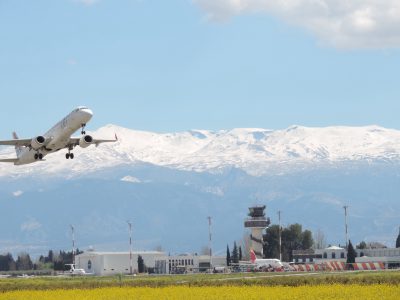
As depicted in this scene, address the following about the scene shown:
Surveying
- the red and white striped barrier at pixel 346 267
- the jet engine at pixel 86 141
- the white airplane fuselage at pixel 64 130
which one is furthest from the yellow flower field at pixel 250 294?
the red and white striped barrier at pixel 346 267

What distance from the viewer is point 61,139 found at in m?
100

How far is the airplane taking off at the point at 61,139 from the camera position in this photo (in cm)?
9619

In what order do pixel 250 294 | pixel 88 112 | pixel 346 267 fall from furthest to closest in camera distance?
pixel 346 267 < pixel 88 112 < pixel 250 294

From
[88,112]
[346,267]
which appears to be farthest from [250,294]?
[346,267]

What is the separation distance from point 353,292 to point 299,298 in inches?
230

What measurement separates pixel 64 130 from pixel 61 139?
2067 mm

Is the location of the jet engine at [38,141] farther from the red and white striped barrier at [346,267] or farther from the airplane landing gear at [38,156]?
the red and white striped barrier at [346,267]

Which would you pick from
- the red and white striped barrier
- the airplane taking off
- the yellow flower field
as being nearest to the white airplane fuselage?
the airplane taking off

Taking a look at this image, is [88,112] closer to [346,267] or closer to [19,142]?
[19,142]

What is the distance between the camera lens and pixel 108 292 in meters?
87.5

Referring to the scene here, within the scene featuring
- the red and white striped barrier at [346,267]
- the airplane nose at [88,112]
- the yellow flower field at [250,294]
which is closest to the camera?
the yellow flower field at [250,294]

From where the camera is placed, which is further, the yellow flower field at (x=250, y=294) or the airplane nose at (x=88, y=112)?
the airplane nose at (x=88, y=112)

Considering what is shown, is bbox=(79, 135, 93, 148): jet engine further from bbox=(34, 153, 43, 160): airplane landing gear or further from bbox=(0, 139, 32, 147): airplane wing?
bbox=(0, 139, 32, 147): airplane wing

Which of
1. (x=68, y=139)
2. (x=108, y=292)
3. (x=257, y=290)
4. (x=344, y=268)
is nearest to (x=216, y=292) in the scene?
(x=257, y=290)
